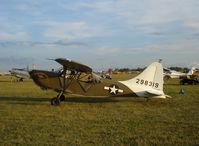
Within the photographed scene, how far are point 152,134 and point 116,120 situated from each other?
2.50 m

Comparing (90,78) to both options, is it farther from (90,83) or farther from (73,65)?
(73,65)

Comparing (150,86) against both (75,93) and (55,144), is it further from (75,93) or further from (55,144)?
(55,144)

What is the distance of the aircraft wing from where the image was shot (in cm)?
1518

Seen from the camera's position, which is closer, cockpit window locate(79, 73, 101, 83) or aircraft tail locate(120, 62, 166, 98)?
cockpit window locate(79, 73, 101, 83)

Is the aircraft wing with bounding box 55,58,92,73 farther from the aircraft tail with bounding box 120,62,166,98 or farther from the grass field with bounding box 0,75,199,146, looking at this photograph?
the grass field with bounding box 0,75,199,146

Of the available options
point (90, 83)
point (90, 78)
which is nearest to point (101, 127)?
point (90, 83)

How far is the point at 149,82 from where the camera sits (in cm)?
1697

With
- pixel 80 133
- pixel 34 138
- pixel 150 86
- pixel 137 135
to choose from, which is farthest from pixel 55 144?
pixel 150 86

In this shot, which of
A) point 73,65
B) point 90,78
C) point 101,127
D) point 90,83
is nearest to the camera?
point 101,127

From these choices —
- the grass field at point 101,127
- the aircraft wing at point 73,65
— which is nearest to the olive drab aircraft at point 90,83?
the aircraft wing at point 73,65

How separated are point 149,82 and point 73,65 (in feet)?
13.4

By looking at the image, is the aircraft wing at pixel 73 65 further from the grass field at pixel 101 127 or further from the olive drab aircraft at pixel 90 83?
the grass field at pixel 101 127

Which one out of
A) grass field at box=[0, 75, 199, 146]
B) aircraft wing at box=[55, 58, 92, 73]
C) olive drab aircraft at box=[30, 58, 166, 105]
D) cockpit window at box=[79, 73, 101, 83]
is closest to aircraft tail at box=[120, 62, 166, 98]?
olive drab aircraft at box=[30, 58, 166, 105]

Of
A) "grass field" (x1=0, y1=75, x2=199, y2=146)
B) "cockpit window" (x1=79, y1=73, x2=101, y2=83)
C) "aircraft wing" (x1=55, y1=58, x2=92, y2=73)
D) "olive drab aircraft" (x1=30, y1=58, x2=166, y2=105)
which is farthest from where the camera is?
"cockpit window" (x1=79, y1=73, x2=101, y2=83)
